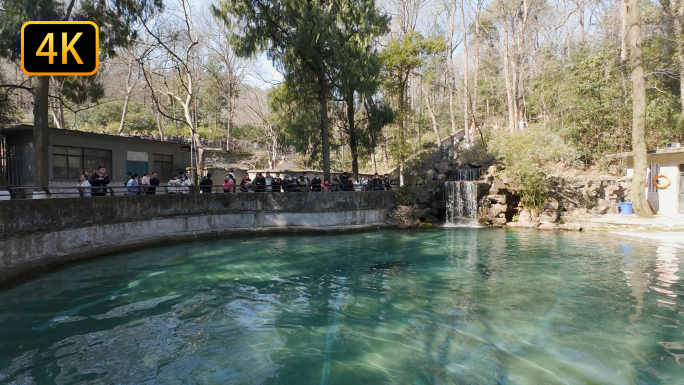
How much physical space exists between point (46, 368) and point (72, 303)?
283cm

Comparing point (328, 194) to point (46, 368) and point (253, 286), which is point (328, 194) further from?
point (46, 368)

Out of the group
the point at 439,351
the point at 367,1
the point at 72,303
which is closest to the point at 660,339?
the point at 439,351

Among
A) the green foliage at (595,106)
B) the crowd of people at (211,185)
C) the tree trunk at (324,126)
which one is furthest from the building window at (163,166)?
the green foliage at (595,106)

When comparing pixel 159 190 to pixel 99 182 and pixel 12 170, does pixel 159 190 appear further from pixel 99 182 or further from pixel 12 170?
pixel 12 170

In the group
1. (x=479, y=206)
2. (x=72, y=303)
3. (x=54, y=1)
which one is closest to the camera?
(x=72, y=303)

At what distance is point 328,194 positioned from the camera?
16.5m

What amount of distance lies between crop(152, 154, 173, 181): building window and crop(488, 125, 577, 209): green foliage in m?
18.2

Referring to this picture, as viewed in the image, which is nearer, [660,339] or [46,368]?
[46,368]

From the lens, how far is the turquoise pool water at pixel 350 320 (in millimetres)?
4891

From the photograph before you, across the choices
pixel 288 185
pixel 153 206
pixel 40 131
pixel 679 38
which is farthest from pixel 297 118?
pixel 679 38

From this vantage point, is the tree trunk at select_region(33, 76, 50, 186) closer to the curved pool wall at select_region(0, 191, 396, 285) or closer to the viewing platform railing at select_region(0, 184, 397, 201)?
the viewing platform railing at select_region(0, 184, 397, 201)

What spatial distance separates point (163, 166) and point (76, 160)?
483cm

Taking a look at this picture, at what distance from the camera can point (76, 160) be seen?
17.6 m

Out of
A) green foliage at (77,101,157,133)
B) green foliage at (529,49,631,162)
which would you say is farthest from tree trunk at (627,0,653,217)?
green foliage at (77,101,157,133)
